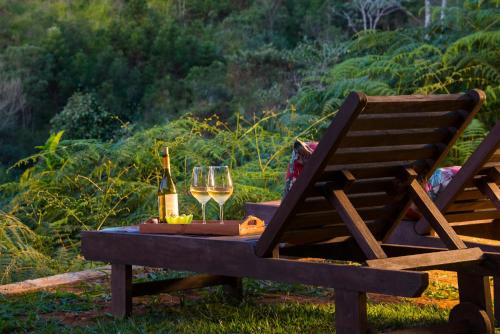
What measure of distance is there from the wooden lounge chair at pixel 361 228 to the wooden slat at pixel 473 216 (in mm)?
776

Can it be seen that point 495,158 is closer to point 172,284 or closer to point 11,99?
point 172,284

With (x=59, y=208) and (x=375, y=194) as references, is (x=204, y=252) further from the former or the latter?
(x=59, y=208)

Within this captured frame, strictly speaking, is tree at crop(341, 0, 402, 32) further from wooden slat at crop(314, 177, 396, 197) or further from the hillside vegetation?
wooden slat at crop(314, 177, 396, 197)

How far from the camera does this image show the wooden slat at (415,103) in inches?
111

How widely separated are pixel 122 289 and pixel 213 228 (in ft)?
1.67

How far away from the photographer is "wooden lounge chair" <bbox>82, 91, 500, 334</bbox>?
279 cm

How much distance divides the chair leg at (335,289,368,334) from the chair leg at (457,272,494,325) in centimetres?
60

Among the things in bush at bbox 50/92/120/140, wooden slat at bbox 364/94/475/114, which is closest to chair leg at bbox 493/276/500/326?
wooden slat at bbox 364/94/475/114

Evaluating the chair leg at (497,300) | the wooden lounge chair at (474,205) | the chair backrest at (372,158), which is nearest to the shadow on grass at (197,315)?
the chair leg at (497,300)

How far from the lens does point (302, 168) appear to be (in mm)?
3275

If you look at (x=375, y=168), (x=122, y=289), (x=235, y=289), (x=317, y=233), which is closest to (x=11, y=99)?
(x=235, y=289)

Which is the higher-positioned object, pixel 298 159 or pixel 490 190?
pixel 298 159

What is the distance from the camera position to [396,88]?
8469 millimetres

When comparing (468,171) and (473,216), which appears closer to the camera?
(468,171)
